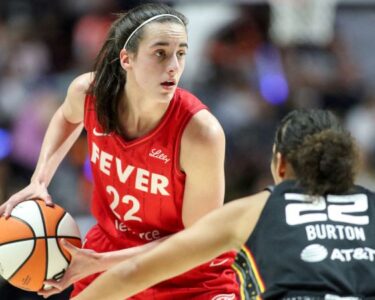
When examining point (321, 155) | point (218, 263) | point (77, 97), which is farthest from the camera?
point (77, 97)

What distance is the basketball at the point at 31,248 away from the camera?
183 inches

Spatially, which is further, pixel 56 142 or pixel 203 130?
pixel 56 142

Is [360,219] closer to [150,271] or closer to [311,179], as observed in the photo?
[311,179]

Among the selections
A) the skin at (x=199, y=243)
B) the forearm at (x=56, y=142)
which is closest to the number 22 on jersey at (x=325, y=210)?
the skin at (x=199, y=243)

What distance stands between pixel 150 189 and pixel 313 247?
1.46 meters

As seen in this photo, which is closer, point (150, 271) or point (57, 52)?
point (150, 271)

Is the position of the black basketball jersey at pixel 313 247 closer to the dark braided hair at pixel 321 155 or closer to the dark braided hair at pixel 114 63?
the dark braided hair at pixel 321 155

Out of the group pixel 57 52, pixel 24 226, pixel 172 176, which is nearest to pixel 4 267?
pixel 24 226

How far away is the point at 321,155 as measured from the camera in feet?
11.4

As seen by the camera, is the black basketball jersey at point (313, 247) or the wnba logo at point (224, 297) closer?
the black basketball jersey at point (313, 247)

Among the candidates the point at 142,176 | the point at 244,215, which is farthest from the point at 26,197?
the point at 244,215

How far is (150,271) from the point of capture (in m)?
3.44

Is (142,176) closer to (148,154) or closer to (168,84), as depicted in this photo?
(148,154)

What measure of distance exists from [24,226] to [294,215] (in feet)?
5.88
